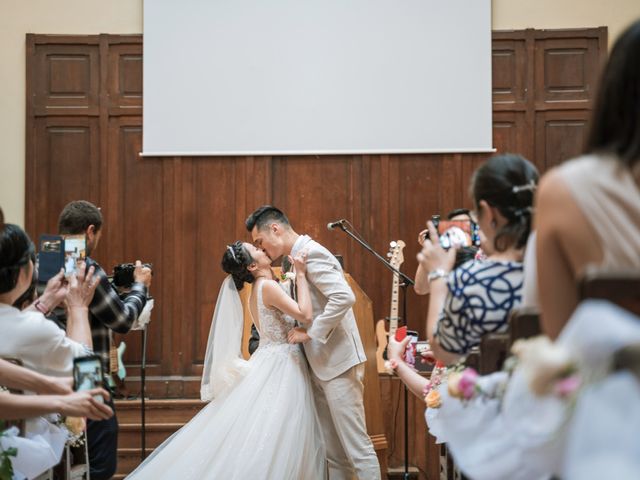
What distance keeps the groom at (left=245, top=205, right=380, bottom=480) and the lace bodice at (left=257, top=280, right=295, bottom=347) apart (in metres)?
0.12

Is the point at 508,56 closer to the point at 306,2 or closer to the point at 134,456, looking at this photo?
the point at 306,2

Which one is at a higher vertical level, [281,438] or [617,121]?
[617,121]

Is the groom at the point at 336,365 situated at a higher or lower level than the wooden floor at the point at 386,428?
Result: higher

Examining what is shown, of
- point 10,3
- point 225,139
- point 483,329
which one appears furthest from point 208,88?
point 483,329

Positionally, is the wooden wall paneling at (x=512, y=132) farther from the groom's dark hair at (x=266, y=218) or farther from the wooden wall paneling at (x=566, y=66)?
the groom's dark hair at (x=266, y=218)

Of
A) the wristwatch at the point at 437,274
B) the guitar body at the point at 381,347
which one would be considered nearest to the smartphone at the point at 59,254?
the wristwatch at the point at 437,274

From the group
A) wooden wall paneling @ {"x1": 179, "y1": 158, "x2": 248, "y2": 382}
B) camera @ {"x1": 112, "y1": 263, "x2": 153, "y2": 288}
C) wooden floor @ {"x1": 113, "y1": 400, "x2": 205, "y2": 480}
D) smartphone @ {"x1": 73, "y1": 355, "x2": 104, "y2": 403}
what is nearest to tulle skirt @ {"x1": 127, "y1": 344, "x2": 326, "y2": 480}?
camera @ {"x1": 112, "y1": 263, "x2": 153, "y2": 288}

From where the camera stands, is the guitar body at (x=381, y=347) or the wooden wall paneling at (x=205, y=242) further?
the wooden wall paneling at (x=205, y=242)

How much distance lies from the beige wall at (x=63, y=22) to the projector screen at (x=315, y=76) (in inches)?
13.2

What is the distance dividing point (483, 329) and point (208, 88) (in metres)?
5.60

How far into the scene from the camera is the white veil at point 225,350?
16.3ft

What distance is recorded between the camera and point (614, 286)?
53.0 inches

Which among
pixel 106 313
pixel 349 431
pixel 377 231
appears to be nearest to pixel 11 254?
pixel 106 313

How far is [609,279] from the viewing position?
4.41ft
